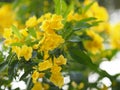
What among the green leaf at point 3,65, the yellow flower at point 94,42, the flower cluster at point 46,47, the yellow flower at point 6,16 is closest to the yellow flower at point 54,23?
the flower cluster at point 46,47

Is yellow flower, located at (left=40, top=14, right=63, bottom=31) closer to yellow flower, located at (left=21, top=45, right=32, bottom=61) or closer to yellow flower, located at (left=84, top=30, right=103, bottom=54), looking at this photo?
yellow flower, located at (left=21, top=45, right=32, bottom=61)

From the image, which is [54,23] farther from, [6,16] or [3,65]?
[6,16]

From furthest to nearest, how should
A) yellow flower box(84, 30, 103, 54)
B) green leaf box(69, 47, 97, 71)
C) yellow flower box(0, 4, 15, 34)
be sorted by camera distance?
1. yellow flower box(0, 4, 15, 34)
2. yellow flower box(84, 30, 103, 54)
3. green leaf box(69, 47, 97, 71)

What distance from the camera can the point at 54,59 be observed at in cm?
82

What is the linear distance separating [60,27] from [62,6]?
0.47ft

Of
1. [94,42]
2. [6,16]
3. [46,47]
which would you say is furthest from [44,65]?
[6,16]

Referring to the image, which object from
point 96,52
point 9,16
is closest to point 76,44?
point 96,52

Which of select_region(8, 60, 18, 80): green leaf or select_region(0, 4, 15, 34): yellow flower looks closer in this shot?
select_region(8, 60, 18, 80): green leaf

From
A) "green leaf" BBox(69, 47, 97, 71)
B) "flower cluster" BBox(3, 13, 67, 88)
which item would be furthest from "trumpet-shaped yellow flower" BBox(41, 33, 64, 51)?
"green leaf" BBox(69, 47, 97, 71)

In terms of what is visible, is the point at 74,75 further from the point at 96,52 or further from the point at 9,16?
the point at 9,16

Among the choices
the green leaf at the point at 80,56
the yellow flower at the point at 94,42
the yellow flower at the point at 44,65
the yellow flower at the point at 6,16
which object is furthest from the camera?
the yellow flower at the point at 6,16

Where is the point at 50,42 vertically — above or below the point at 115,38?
above

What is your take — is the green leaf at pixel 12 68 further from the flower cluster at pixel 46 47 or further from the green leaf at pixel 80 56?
the green leaf at pixel 80 56

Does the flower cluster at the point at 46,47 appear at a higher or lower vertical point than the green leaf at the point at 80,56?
higher
